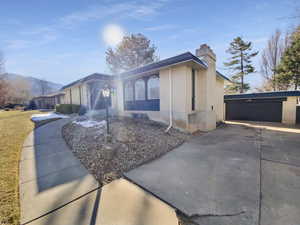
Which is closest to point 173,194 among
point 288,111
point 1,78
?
point 288,111

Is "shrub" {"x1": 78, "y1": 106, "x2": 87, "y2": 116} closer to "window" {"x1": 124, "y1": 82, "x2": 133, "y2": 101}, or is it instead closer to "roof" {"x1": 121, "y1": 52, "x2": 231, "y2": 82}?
"window" {"x1": 124, "y1": 82, "x2": 133, "y2": 101}

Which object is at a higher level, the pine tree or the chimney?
the pine tree

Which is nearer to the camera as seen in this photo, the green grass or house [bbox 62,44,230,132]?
the green grass

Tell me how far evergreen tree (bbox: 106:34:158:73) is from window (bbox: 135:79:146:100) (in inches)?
437

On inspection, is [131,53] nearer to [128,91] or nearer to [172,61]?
[128,91]

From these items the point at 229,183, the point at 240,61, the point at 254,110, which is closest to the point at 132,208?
the point at 229,183

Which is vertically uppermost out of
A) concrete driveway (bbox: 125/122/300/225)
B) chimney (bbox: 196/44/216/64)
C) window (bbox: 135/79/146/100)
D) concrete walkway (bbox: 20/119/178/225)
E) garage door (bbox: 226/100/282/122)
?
chimney (bbox: 196/44/216/64)

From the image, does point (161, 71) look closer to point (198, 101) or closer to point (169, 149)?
point (198, 101)

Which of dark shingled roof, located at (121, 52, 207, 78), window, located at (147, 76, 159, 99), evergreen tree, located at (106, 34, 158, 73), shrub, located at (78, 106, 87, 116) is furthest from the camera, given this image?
evergreen tree, located at (106, 34, 158, 73)

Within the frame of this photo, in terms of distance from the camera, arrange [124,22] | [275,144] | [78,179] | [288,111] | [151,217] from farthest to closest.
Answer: [288,111] → [124,22] → [275,144] → [78,179] → [151,217]

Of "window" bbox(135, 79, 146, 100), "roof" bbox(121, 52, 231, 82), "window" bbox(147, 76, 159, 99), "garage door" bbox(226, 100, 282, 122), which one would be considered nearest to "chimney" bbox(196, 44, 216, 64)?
"roof" bbox(121, 52, 231, 82)

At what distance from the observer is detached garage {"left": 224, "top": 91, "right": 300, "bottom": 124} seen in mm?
9875

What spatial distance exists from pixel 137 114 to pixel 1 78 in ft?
53.7

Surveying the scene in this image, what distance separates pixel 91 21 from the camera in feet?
23.9
